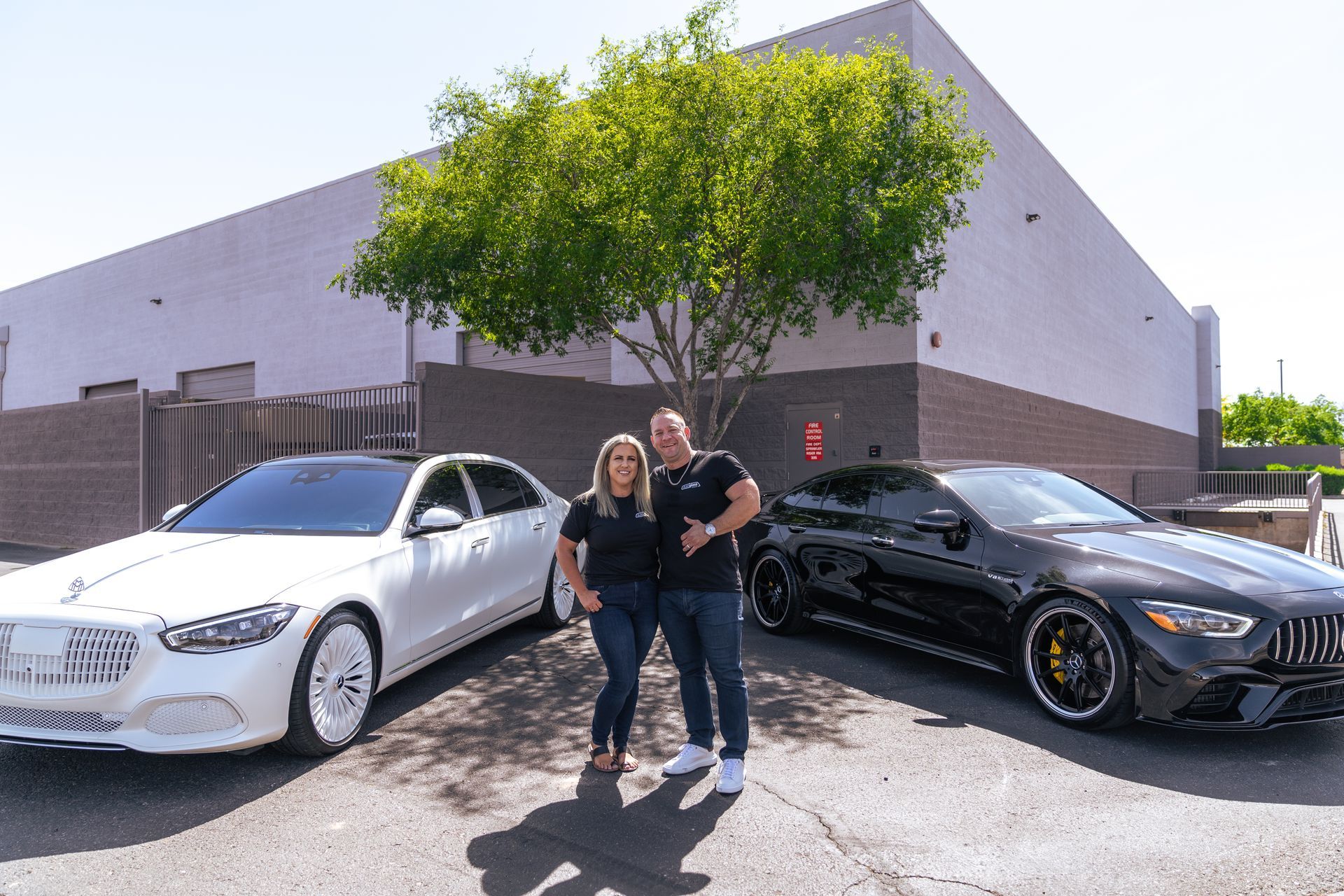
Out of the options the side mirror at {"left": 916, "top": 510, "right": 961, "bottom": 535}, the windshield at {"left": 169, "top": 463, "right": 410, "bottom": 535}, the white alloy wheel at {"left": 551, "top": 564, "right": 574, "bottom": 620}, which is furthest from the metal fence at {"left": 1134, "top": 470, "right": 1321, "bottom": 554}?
the windshield at {"left": 169, "top": 463, "right": 410, "bottom": 535}

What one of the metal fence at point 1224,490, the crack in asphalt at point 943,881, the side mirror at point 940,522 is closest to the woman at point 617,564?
the crack in asphalt at point 943,881

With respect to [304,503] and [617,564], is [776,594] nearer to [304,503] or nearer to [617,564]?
[617,564]

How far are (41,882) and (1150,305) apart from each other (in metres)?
31.7

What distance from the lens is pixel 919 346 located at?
479 inches

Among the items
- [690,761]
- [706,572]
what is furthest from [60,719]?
[706,572]

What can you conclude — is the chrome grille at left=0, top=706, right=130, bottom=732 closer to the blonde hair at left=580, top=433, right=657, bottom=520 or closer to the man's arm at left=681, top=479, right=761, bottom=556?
the blonde hair at left=580, top=433, right=657, bottom=520

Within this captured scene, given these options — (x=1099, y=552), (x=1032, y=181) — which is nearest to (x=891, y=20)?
(x=1032, y=181)

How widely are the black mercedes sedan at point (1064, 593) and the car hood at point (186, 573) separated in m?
3.39

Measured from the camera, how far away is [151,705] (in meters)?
3.74

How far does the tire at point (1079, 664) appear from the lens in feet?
14.8

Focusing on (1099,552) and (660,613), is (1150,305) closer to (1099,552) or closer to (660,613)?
(1099,552)

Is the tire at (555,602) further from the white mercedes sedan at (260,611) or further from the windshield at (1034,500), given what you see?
the windshield at (1034,500)

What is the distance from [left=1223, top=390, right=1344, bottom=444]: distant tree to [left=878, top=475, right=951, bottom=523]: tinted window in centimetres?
7416

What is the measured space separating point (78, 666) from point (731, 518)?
289 cm
